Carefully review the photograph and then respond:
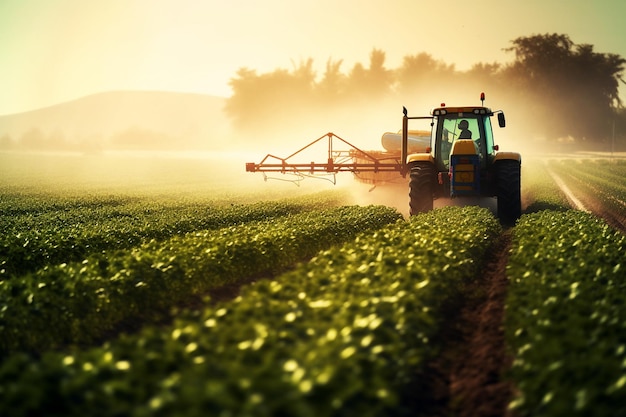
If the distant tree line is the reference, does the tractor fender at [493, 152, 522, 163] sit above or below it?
below

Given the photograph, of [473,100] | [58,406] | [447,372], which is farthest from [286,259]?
[473,100]

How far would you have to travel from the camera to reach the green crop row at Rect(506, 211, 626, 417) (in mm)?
5473

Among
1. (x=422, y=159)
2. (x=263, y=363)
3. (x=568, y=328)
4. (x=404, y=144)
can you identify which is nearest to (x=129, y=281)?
(x=263, y=363)

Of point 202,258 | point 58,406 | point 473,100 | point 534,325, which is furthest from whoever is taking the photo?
point 473,100

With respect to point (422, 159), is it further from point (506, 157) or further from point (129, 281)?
point (129, 281)

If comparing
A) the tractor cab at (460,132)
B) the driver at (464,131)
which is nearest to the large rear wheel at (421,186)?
the tractor cab at (460,132)

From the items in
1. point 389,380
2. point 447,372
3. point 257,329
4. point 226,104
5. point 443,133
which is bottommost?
point 447,372

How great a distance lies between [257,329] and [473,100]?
305 feet

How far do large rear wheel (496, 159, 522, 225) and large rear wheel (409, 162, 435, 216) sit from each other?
190 centimetres

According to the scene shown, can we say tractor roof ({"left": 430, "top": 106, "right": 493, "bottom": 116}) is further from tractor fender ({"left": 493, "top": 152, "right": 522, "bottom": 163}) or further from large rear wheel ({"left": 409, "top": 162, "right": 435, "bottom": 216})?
large rear wheel ({"left": 409, "top": 162, "right": 435, "bottom": 216})

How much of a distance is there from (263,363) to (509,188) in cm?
1575

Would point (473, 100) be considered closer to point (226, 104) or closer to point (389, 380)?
point (226, 104)

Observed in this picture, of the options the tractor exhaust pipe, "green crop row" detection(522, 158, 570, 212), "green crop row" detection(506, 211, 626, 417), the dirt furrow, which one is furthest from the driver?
the dirt furrow

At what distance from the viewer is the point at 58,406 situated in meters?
4.87
